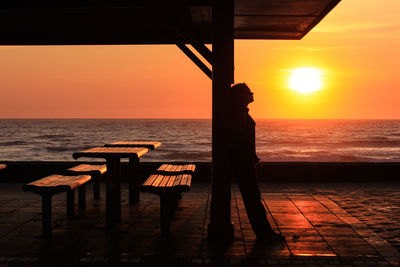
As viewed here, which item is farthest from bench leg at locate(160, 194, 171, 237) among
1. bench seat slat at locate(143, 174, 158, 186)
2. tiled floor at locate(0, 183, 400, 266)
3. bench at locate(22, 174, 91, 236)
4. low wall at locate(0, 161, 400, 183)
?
low wall at locate(0, 161, 400, 183)

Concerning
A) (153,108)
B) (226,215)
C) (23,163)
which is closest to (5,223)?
(226,215)

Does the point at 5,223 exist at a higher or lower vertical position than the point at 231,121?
lower

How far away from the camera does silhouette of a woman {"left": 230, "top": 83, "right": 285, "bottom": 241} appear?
5.37 metres

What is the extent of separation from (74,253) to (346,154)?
4155 centimetres

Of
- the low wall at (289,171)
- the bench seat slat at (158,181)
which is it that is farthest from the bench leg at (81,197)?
the low wall at (289,171)

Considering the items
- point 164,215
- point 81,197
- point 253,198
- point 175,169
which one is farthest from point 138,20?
point 253,198

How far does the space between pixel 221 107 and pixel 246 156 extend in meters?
0.62

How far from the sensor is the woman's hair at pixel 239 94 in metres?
5.36

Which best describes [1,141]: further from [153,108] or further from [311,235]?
[311,235]

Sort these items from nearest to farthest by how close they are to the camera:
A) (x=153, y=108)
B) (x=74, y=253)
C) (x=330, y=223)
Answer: (x=74, y=253)
(x=330, y=223)
(x=153, y=108)

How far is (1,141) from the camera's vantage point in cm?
5812

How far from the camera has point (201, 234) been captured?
18.8 ft

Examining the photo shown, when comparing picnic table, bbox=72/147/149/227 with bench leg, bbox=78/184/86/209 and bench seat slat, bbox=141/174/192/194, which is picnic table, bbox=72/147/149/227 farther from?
bench leg, bbox=78/184/86/209

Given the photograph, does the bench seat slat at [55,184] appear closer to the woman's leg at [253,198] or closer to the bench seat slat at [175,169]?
the bench seat slat at [175,169]
